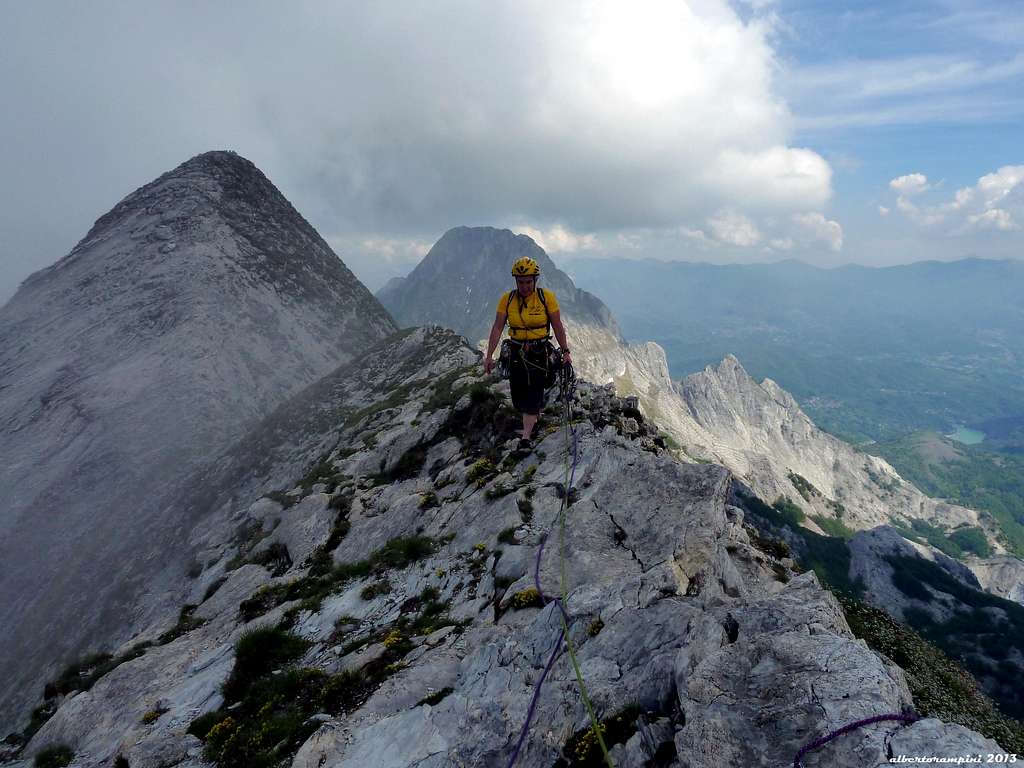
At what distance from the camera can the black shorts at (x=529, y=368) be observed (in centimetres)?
1722

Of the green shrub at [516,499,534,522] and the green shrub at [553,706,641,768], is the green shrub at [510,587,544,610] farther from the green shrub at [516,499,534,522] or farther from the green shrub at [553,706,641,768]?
the green shrub at [516,499,534,522]

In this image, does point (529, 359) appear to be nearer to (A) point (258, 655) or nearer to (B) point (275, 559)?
(A) point (258, 655)

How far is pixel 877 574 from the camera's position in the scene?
13512 centimetres

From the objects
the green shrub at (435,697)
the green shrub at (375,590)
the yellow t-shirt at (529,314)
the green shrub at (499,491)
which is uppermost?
the yellow t-shirt at (529,314)

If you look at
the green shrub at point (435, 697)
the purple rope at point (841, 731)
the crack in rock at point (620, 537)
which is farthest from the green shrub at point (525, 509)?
the purple rope at point (841, 731)

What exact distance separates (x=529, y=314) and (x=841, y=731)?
13301 mm

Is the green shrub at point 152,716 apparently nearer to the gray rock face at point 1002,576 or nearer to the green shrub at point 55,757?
the green shrub at point 55,757

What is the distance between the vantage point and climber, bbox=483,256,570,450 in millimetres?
16375

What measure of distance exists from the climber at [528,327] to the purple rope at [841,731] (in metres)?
11.9

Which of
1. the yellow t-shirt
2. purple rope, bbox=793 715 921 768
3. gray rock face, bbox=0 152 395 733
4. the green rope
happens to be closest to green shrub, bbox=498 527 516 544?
the green rope

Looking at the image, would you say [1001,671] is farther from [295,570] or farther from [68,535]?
[68,535]

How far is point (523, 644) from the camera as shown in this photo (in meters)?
9.95

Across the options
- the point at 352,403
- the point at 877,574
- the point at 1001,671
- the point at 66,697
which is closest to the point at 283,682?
the point at 66,697

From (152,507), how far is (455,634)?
163 feet
